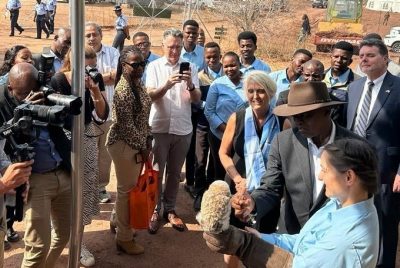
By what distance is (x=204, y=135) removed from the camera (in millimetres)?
5562

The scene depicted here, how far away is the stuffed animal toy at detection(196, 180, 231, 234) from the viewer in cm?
192

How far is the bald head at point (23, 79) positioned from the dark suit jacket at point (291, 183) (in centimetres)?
162

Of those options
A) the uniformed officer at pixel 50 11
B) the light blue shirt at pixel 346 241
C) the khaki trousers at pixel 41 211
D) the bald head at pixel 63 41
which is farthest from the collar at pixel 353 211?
the uniformed officer at pixel 50 11

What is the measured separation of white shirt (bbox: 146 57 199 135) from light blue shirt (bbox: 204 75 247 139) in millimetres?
296

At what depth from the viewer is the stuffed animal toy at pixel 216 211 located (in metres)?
1.92

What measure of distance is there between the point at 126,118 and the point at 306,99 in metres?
1.79

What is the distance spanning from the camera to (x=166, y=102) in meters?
4.63

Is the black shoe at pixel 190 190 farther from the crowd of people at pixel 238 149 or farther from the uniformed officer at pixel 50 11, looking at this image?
the uniformed officer at pixel 50 11

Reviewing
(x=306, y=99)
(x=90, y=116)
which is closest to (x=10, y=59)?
(x=90, y=116)

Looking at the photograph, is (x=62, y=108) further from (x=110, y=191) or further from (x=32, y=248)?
(x=110, y=191)

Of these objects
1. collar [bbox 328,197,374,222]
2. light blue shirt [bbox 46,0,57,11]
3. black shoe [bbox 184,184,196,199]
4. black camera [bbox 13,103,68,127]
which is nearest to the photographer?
black camera [bbox 13,103,68,127]

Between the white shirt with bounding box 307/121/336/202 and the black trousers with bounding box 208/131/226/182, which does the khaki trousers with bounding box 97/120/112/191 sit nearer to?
the black trousers with bounding box 208/131/226/182

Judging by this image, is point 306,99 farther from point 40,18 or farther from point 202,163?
point 40,18

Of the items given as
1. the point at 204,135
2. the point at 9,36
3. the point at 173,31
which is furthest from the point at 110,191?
the point at 9,36
